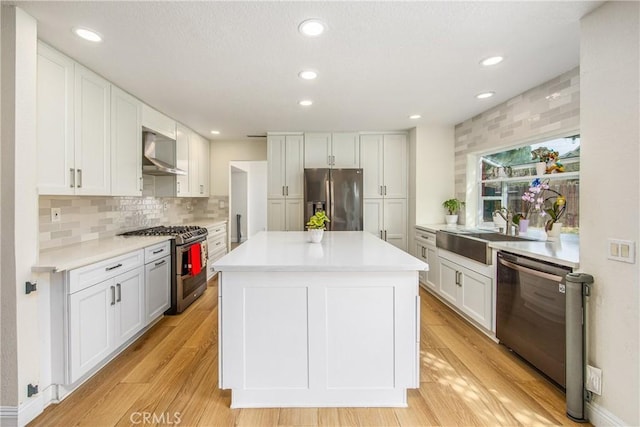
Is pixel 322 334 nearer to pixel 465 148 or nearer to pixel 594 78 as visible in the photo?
pixel 594 78

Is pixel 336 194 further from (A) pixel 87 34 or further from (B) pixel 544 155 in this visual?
(A) pixel 87 34

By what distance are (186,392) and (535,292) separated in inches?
96.9

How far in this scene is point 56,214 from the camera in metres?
2.52

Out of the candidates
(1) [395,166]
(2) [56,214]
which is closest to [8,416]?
(2) [56,214]

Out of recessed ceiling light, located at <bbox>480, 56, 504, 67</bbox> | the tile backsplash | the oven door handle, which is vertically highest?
recessed ceiling light, located at <bbox>480, 56, 504, 67</bbox>

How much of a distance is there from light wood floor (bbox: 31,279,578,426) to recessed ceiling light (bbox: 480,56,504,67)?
92.3 inches

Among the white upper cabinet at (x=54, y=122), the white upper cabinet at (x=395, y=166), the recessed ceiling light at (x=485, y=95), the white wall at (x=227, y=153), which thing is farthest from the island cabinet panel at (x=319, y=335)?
the white wall at (x=227, y=153)

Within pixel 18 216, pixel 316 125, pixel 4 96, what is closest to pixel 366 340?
pixel 18 216

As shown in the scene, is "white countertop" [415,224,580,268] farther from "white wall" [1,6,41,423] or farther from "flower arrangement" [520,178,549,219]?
"white wall" [1,6,41,423]

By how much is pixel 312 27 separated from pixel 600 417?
2.76m

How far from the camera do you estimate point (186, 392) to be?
1978 mm

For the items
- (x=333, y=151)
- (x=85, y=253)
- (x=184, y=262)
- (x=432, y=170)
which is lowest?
(x=184, y=262)

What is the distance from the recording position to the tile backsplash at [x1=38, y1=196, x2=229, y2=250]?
2453 mm
